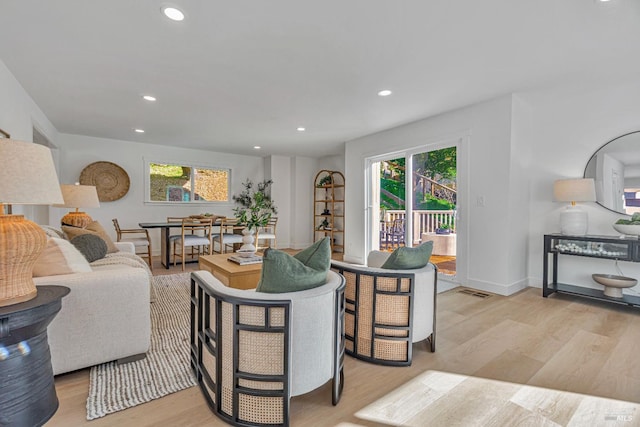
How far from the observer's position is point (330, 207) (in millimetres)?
7461

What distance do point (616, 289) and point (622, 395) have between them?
1896mm

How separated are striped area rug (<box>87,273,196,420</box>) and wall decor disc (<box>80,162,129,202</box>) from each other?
4.17 metres

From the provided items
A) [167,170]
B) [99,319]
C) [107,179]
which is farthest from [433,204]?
[107,179]

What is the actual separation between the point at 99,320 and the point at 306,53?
2.38 metres

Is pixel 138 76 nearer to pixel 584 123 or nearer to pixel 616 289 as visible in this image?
pixel 584 123

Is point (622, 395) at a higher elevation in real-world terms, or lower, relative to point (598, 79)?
lower

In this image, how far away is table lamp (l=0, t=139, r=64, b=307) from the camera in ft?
3.96

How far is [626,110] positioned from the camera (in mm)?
3150

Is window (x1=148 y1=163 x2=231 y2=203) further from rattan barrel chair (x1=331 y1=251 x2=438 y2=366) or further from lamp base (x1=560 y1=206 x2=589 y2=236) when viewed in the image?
lamp base (x1=560 y1=206 x2=589 y2=236)

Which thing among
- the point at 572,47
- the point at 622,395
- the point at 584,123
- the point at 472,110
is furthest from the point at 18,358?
the point at 584,123

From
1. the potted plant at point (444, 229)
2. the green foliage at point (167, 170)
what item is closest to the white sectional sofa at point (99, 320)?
the potted plant at point (444, 229)

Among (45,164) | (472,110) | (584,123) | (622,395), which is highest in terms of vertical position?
(472,110)

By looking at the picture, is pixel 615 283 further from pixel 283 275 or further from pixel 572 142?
pixel 283 275

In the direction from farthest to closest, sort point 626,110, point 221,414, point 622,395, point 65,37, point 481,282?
1. point 481,282
2. point 626,110
3. point 65,37
4. point 622,395
5. point 221,414
